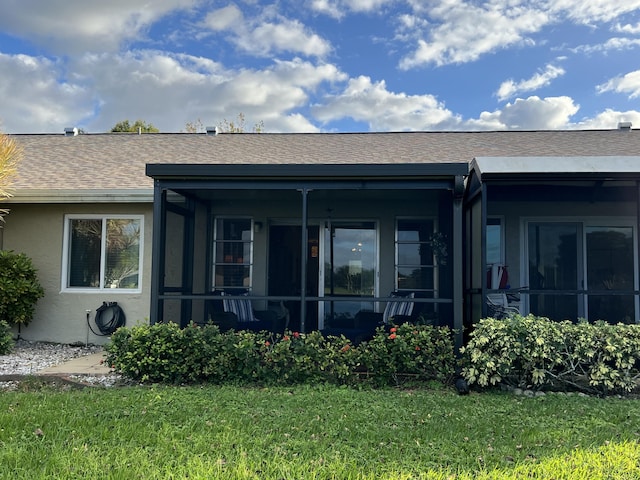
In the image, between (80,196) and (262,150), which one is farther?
(262,150)

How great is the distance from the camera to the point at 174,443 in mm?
3590

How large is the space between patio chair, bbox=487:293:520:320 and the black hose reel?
5.80 meters

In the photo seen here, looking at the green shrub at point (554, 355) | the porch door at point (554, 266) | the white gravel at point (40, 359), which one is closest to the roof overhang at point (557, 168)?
the green shrub at point (554, 355)

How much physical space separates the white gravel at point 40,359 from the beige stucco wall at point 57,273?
0.79ft

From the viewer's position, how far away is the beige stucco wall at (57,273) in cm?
813

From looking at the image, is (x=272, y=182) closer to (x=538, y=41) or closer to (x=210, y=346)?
(x=210, y=346)

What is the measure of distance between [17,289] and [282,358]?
→ 4669mm

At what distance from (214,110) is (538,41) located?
19000 mm

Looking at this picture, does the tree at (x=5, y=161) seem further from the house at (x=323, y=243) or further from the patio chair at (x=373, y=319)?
the patio chair at (x=373, y=319)

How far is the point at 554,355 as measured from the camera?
5.30 metres

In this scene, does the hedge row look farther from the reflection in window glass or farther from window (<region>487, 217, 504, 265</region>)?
window (<region>487, 217, 504, 265</region>)

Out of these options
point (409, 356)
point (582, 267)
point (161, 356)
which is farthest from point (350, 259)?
point (161, 356)

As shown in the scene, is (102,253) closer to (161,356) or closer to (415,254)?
(161,356)

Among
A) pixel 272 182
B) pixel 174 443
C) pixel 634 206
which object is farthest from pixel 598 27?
pixel 174 443
